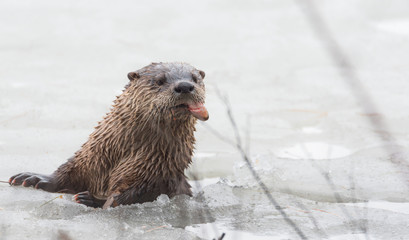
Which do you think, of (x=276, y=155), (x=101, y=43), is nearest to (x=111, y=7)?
(x=101, y=43)

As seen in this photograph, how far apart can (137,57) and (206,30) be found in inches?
45.0

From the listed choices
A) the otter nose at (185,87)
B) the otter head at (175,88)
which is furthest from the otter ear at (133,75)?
the otter nose at (185,87)

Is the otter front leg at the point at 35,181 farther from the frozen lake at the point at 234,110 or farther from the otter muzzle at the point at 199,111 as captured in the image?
the otter muzzle at the point at 199,111

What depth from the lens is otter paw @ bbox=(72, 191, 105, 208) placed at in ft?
11.3

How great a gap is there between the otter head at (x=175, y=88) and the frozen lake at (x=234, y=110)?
13.8 inches

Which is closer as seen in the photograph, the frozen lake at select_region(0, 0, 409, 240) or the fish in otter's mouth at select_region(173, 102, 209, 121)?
the fish in otter's mouth at select_region(173, 102, 209, 121)

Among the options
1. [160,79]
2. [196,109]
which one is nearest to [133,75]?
[160,79]

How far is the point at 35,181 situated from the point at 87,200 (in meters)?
0.41

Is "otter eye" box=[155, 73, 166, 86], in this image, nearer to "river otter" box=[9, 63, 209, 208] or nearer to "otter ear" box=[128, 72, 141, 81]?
"river otter" box=[9, 63, 209, 208]

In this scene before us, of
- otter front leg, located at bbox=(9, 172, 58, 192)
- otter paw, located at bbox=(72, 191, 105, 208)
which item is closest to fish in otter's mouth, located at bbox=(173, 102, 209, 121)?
otter paw, located at bbox=(72, 191, 105, 208)

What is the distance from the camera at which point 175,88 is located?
3234mm

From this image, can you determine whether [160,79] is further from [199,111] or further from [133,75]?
[199,111]

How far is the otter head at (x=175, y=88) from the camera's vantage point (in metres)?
3.22

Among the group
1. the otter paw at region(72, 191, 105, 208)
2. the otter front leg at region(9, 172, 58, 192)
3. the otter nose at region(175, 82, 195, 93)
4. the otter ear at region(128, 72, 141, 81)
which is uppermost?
the otter ear at region(128, 72, 141, 81)
